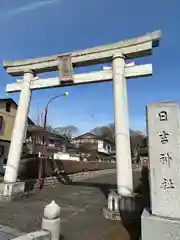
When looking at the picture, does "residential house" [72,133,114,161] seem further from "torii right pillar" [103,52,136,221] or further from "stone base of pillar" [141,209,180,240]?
"stone base of pillar" [141,209,180,240]

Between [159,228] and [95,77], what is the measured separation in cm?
746

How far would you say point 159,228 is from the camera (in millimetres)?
4531

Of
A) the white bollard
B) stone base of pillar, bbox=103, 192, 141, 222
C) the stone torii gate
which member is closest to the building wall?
the stone torii gate

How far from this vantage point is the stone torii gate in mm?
9094

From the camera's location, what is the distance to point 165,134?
5.01m

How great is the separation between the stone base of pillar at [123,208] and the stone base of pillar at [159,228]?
3.55 m

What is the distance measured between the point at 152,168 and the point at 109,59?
6.87m

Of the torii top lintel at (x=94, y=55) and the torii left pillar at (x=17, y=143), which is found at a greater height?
the torii top lintel at (x=94, y=55)

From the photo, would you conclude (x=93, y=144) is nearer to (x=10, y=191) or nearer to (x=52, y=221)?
(x=10, y=191)

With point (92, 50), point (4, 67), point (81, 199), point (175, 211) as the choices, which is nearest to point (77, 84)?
point (92, 50)

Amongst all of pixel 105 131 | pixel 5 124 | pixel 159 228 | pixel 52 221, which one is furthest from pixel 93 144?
pixel 159 228

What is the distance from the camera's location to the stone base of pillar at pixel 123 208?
26.6ft

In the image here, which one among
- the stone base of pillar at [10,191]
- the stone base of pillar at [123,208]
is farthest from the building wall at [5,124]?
the stone base of pillar at [123,208]

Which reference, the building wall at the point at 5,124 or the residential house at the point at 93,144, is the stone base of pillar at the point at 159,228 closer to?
the building wall at the point at 5,124
